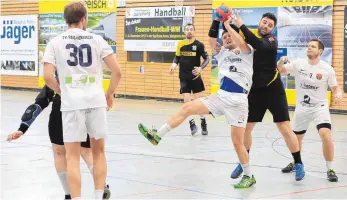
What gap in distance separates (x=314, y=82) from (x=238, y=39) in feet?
5.38

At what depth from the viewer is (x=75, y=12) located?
5.89 m

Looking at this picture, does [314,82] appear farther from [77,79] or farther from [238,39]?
[77,79]

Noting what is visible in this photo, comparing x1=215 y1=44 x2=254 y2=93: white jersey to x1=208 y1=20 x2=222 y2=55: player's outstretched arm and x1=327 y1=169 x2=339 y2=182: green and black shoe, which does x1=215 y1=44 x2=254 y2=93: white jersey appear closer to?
x1=208 y1=20 x2=222 y2=55: player's outstretched arm

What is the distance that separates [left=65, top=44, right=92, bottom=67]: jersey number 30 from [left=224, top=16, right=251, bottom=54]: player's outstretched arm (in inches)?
85.4

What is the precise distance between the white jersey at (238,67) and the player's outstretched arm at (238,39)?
8cm

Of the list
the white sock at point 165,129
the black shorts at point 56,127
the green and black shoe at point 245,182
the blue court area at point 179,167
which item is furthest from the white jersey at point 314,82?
the black shorts at point 56,127

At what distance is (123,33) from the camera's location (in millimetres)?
23422

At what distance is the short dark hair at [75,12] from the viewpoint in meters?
5.89

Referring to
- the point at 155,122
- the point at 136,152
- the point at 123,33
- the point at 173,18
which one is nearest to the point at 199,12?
the point at 173,18

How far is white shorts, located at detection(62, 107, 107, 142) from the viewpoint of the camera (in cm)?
593

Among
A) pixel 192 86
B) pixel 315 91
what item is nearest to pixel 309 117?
pixel 315 91

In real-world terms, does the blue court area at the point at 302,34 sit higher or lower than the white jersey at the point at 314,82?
higher

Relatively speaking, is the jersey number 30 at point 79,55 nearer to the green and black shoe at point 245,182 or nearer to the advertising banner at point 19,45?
the green and black shoe at point 245,182

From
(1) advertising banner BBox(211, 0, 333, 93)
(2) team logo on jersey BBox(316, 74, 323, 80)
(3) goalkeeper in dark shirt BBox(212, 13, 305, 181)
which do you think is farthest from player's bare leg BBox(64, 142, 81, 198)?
(1) advertising banner BBox(211, 0, 333, 93)
